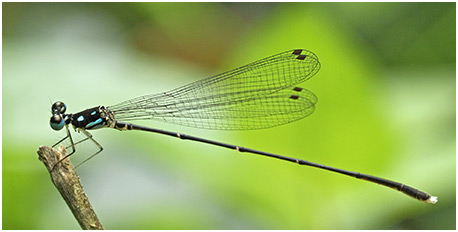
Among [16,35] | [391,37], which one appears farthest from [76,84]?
[391,37]

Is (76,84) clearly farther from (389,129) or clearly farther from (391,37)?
(391,37)

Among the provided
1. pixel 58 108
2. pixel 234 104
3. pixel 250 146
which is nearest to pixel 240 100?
pixel 234 104

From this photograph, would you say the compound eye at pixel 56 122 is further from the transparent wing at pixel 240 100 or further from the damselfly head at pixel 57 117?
the transparent wing at pixel 240 100

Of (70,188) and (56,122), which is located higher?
(56,122)

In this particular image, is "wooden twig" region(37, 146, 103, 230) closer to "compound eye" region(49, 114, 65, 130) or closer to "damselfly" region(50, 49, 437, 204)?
"compound eye" region(49, 114, 65, 130)

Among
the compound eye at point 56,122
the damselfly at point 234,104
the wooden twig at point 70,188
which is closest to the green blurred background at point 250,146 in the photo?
the damselfly at point 234,104

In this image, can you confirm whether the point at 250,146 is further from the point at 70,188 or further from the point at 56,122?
the point at 70,188
